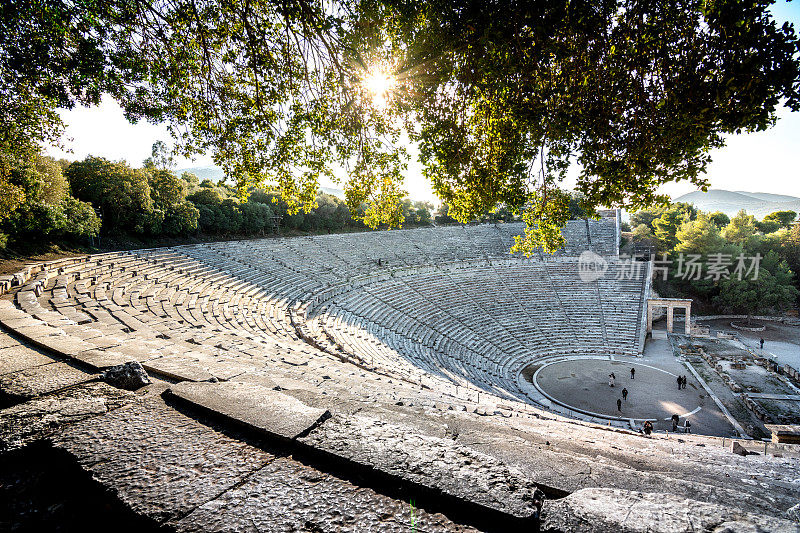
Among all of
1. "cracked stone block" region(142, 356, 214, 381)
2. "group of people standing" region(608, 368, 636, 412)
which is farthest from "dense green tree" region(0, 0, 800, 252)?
"group of people standing" region(608, 368, 636, 412)

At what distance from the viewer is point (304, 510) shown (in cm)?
140

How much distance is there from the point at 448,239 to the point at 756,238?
1175 inches

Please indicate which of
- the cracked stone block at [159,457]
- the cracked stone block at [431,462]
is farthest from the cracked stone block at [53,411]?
the cracked stone block at [431,462]

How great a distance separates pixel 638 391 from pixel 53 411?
19037 mm

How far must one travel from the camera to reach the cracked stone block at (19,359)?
2.79m

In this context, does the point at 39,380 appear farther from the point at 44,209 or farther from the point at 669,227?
the point at 669,227

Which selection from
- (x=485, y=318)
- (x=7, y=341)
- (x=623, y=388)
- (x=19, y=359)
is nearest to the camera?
(x=19, y=359)

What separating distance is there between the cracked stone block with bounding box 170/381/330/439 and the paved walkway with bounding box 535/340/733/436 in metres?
14.5

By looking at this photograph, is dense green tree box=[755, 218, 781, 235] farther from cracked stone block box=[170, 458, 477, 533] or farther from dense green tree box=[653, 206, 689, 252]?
cracked stone block box=[170, 458, 477, 533]

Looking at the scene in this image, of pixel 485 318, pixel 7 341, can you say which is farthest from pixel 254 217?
pixel 7 341

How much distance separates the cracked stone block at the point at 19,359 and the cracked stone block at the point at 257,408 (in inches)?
60.1

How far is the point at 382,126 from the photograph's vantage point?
5.80m

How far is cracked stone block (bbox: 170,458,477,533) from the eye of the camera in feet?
4.27

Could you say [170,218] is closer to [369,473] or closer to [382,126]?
[382,126]
